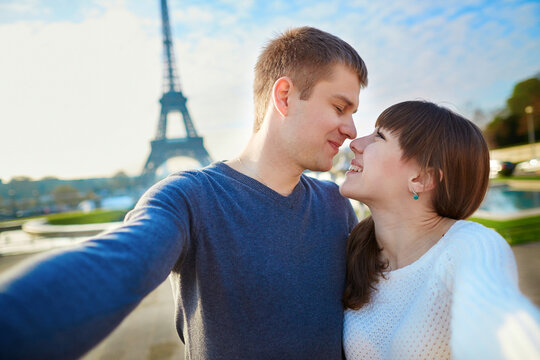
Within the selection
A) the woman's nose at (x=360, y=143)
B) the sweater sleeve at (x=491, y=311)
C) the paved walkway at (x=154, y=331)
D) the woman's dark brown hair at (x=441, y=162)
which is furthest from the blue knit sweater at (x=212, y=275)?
the paved walkway at (x=154, y=331)

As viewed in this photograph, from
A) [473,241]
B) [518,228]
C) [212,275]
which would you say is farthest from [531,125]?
[212,275]

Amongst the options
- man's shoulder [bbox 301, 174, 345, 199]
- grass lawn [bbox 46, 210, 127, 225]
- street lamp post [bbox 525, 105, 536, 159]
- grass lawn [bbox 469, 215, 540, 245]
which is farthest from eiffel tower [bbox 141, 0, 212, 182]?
street lamp post [bbox 525, 105, 536, 159]

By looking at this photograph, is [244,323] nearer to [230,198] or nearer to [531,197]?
[230,198]

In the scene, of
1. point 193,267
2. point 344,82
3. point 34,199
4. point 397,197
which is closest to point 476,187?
point 397,197

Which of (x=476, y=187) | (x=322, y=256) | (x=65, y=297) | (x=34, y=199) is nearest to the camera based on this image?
(x=65, y=297)

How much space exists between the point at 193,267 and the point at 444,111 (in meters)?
1.51

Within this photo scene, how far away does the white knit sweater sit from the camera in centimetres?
82

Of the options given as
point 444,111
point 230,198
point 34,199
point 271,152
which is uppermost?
point 444,111

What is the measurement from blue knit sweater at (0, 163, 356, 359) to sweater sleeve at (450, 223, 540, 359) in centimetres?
63

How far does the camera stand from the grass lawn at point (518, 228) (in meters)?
5.34

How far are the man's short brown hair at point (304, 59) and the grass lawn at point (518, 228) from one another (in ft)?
16.6

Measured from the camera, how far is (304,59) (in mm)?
1772

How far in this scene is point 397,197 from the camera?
1.82 metres

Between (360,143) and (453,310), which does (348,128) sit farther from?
(453,310)
